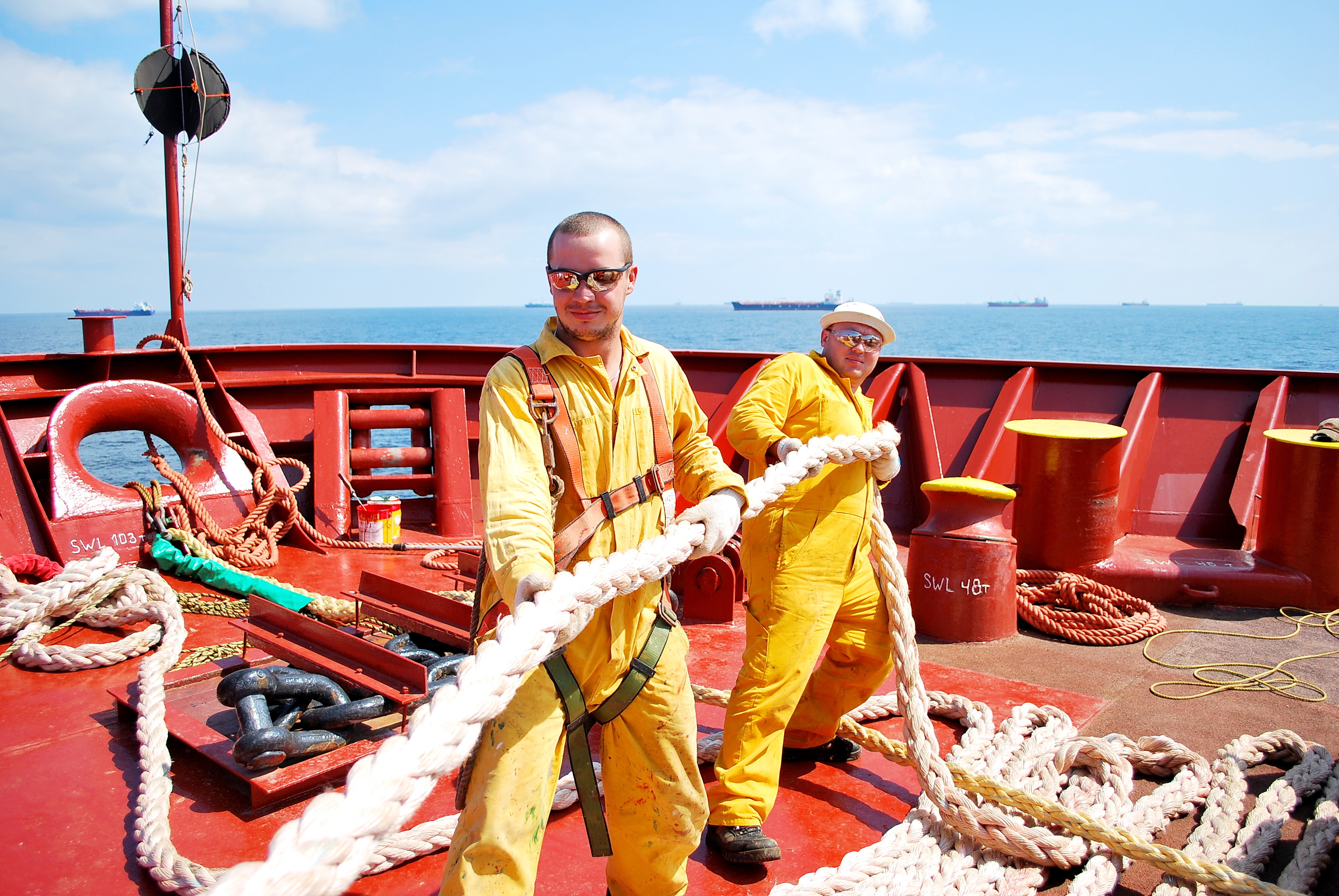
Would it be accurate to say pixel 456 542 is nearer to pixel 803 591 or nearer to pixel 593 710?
pixel 803 591

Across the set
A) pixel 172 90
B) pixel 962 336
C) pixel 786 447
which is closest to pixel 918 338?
pixel 962 336

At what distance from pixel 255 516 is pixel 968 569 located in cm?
447

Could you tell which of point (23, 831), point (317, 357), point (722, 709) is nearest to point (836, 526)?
point (722, 709)

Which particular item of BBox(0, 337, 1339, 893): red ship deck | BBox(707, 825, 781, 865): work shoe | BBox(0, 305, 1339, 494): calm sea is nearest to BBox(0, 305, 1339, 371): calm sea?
BBox(0, 305, 1339, 494): calm sea

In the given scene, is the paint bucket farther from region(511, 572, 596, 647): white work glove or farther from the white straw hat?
region(511, 572, 596, 647): white work glove

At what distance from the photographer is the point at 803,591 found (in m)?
3.10

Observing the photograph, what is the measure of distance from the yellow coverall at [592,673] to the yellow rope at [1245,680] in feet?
10.1

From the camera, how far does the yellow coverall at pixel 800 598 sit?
2.93 meters

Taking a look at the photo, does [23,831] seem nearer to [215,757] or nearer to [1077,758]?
[215,757]

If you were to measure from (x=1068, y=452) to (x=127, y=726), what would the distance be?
16.8ft

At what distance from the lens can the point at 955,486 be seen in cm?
499

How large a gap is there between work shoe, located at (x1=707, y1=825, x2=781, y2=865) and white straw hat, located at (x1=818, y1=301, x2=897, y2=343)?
181 centimetres

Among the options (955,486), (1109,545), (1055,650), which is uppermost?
(955,486)

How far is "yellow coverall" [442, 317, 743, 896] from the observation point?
1.91 meters
